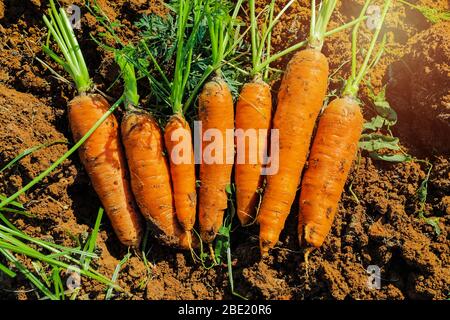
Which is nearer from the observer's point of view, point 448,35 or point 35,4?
point 448,35

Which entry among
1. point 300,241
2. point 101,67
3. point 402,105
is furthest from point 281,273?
point 101,67

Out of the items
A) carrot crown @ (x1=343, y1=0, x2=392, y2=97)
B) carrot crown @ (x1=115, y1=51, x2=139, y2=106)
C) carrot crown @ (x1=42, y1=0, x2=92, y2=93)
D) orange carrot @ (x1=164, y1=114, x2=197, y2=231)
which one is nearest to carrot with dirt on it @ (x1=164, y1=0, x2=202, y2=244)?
orange carrot @ (x1=164, y1=114, x2=197, y2=231)

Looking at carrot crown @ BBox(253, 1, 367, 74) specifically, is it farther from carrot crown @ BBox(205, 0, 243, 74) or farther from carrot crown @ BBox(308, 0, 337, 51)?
carrot crown @ BBox(205, 0, 243, 74)

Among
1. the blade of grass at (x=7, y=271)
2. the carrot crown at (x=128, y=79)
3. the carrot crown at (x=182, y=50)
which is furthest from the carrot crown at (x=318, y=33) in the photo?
the blade of grass at (x=7, y=271)

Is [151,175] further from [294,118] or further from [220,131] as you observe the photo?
[294,118]

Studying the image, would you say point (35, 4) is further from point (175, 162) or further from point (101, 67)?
point (175, 162)

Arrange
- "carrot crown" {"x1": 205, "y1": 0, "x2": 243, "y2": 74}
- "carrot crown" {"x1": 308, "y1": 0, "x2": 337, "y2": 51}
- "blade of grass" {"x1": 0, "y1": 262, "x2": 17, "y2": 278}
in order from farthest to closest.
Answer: "carrot crown" {"x1": 308, "y1": 0, "x2": 337, "y2": 51}, "carrot crown" {"x1": 205, "y1": 0, "x2": 243, "y2": 74}, "blade of grass" {"x1": 0, "y1": 262, "x2": 17, "y2": 278}
